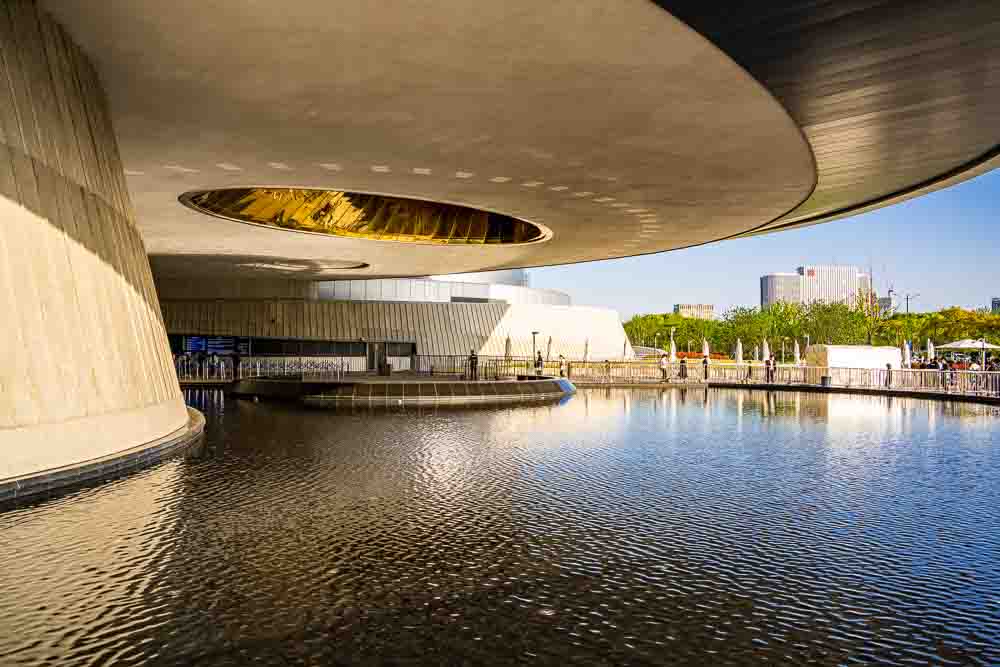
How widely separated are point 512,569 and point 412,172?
39.6 feet

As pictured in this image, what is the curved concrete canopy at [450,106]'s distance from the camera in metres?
8.63

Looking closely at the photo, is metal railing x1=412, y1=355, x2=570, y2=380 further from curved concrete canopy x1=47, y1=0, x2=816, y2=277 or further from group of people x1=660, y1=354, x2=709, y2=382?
curved concrete canopy x1=47, y1=0, x2=816, y2=277

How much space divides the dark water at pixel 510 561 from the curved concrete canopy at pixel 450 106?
16.7 ft

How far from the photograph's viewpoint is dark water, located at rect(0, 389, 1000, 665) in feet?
13.9

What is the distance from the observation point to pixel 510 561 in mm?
5852

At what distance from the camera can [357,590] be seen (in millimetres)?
5121

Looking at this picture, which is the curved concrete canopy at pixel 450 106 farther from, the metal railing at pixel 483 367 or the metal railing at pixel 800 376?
the metal railing at pixel 800 376

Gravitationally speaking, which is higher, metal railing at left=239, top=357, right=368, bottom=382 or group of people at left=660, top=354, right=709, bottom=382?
metal railing at left=239, top=357, right=368, bottom=382

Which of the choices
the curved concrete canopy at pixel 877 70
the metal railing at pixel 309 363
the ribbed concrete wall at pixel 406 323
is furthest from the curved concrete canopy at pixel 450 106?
→ the ribbed concrete wall at pixel 406 323

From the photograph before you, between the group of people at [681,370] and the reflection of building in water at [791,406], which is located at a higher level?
the group of people at [681,370]

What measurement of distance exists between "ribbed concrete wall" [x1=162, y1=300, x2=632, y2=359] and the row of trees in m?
24.8

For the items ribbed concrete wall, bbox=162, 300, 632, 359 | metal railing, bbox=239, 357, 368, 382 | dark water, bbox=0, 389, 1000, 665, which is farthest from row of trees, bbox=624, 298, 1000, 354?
dark water, bbox=0, 389, 1000, 665

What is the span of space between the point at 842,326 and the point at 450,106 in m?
70.7

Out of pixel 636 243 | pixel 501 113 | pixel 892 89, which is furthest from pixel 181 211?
pixel 892 89
